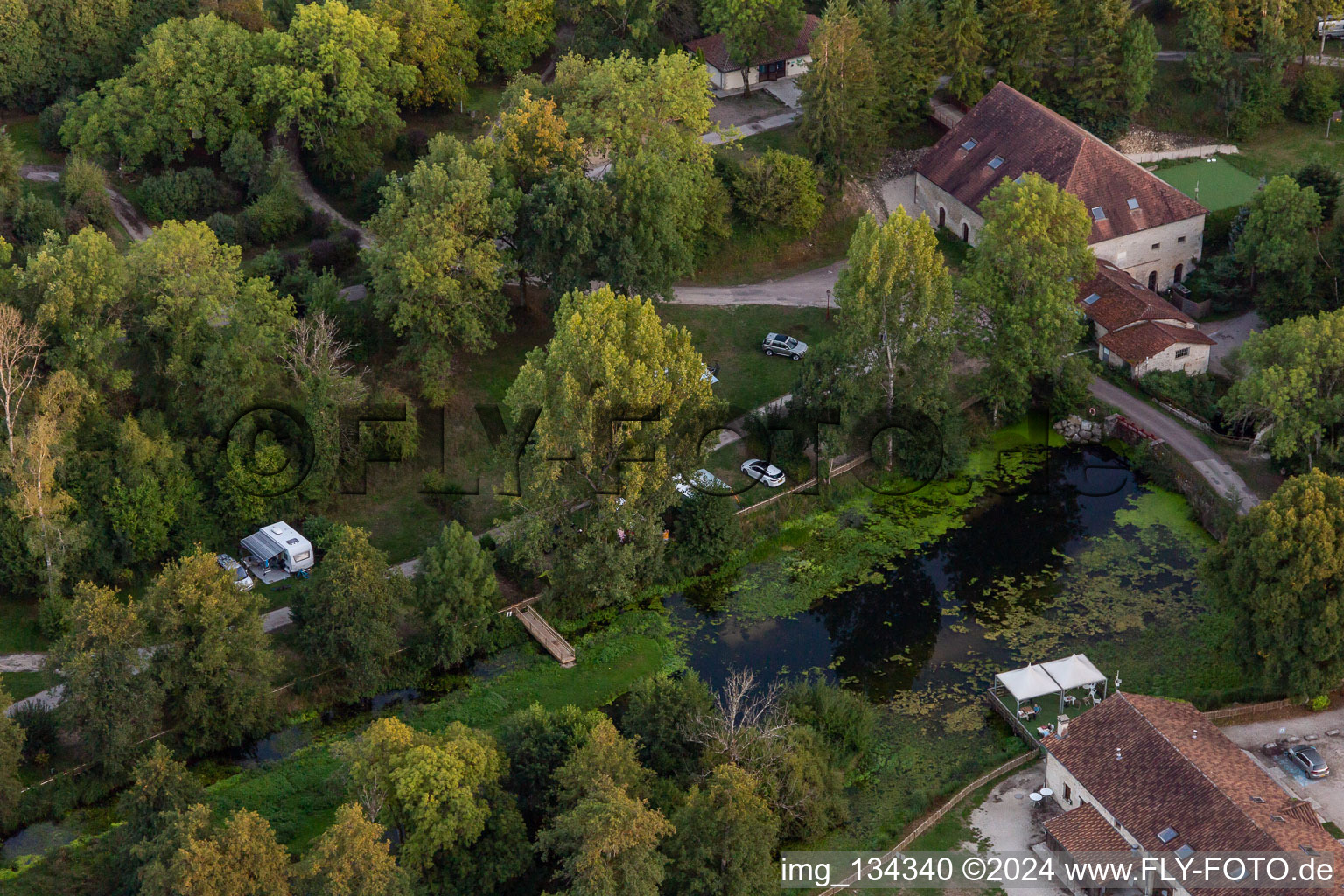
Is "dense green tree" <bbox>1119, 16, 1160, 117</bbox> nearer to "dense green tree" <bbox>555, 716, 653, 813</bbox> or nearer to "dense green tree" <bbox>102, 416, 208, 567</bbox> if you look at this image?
"dense green tree" <bbox>555, 716, 653, 813</bbox>

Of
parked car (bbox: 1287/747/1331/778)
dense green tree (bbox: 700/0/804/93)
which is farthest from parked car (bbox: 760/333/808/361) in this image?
parked car (bbox: 1287/747/1331/778)

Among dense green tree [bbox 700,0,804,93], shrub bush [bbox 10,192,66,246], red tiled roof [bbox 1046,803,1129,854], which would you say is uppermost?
dense green tree [bbox 700,0,804,93]

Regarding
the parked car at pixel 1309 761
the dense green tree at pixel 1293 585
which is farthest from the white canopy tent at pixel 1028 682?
the parked car at pixel 1309 761

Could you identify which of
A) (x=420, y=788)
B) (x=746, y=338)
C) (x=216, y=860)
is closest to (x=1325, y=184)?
(x=746, y=338)

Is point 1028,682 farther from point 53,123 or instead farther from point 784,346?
point 53,123

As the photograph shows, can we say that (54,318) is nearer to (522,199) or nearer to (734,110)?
(522,199)

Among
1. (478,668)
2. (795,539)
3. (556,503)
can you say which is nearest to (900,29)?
(795,539)
